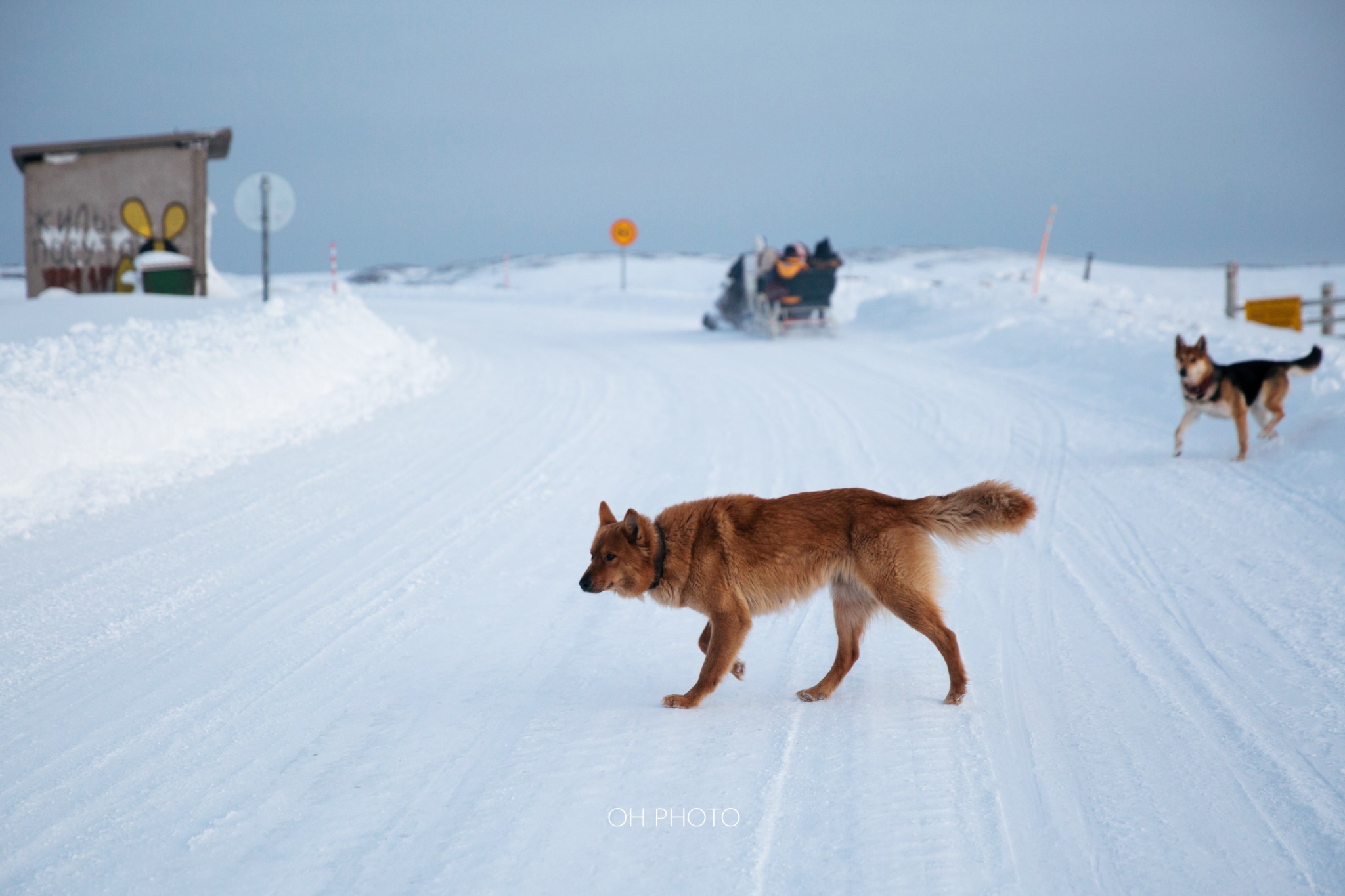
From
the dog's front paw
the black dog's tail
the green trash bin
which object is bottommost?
the dog's front paw

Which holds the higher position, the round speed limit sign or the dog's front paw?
the round speed limit sign

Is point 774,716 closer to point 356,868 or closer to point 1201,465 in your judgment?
point 356,868

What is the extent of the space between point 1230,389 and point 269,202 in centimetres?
1362

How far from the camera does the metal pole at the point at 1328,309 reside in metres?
20.5

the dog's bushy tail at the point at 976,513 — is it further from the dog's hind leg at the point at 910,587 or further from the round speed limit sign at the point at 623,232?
the round speed limit sign at the point at 623,232

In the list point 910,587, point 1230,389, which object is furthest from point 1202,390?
point 910,587

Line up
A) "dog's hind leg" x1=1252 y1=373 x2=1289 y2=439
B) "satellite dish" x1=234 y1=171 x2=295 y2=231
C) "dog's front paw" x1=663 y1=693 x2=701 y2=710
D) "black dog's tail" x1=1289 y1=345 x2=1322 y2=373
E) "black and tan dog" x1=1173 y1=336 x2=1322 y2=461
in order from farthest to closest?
1. "satellite dish" x1=234 y1=171 x2=295 y2=231
2. "black dog's tail" x1=1289 y1=345 x2=1322 y2=373
3. "dog's hind leg" x1=1252 y1=373 x2=1289 y2=439
4. "black and tan dog" x1=1173 y1=336 x2=1322 y2=461
5. "dog's front paw" x1=663 y1=693 x2=701 y2=710

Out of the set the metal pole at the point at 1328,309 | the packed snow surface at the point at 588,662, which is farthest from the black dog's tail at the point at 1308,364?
the metal pole at the point at 1328,309

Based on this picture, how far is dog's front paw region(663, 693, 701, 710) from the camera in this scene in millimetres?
3949

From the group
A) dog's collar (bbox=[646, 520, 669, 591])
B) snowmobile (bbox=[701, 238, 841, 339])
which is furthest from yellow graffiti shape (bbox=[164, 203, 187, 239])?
dog's collar (bbox=[646, 520, 669, 591])

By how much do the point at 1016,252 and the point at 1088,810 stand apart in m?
67.6

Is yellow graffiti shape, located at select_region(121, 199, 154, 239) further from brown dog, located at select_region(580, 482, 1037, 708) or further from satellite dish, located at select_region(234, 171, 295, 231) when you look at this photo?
brown dog, located at select_region(580, 482, 1037, 708)

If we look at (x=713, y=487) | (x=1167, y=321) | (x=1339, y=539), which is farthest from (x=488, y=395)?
(x=1167, y=321)

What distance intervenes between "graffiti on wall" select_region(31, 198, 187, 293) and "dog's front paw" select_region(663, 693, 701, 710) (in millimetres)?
16640
